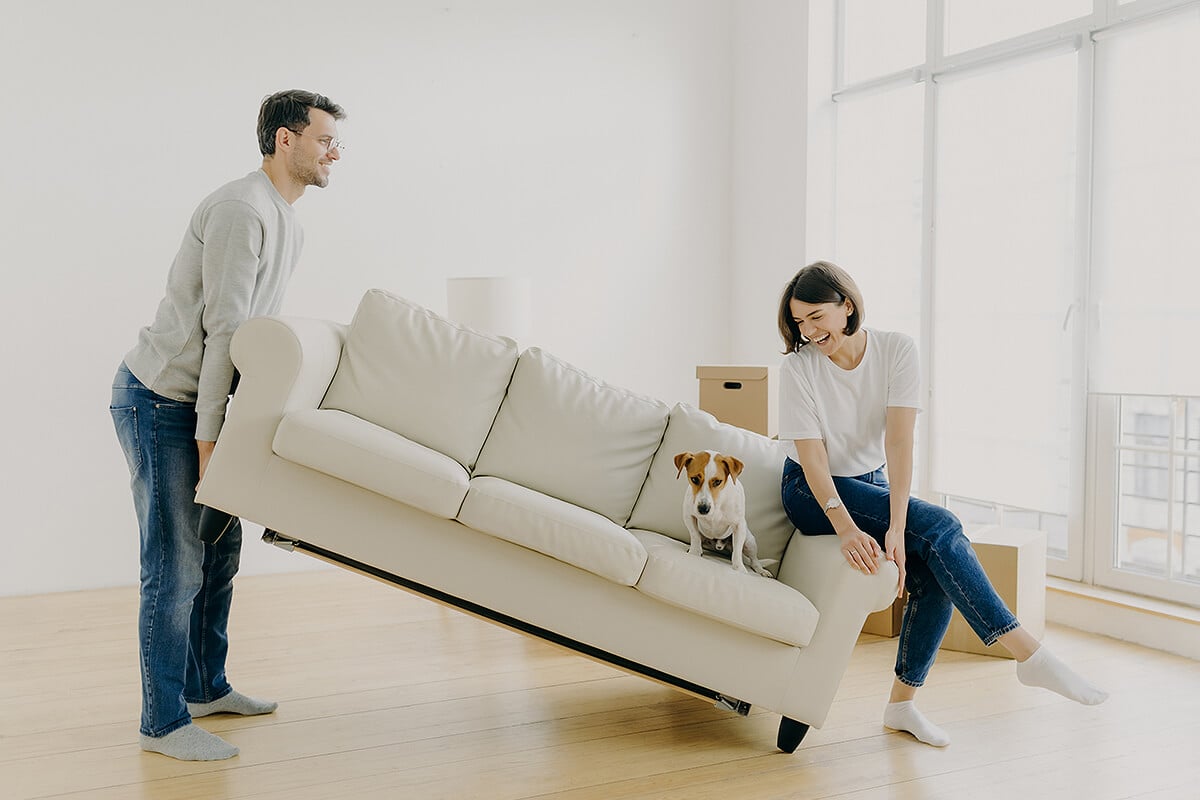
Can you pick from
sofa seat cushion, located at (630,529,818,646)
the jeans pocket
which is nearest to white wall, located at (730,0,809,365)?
sofa seat cushion, located at (630,529,818,646)

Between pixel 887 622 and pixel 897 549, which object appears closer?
pixel 897 549

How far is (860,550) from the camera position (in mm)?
2447

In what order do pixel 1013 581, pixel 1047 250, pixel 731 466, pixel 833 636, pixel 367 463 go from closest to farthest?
pixel 367 463 < pixel 833 636 < pixel 731 466 < pixel 1013 581 < pixel 1047 250

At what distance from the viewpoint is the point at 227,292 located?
7.74 feet

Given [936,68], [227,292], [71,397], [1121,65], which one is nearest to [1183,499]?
[1121,65]

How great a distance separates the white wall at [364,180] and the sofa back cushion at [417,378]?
193cm

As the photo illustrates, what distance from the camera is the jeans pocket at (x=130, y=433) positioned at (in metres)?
2.39

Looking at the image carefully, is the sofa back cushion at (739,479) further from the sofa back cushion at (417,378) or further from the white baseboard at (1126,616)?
the white baseboard at (1126,616)

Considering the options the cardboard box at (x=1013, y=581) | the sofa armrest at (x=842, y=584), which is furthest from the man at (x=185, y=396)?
the cardboard box at (x=1013, y=581)

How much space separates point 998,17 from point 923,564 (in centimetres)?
269

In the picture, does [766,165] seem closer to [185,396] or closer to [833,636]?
[833,636]

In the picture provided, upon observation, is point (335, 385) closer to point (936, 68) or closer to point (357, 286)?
point (357, 286)

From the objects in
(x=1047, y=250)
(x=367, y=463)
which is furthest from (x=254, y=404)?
(x=1047, y=250)

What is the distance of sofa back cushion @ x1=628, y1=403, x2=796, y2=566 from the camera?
2818mm
